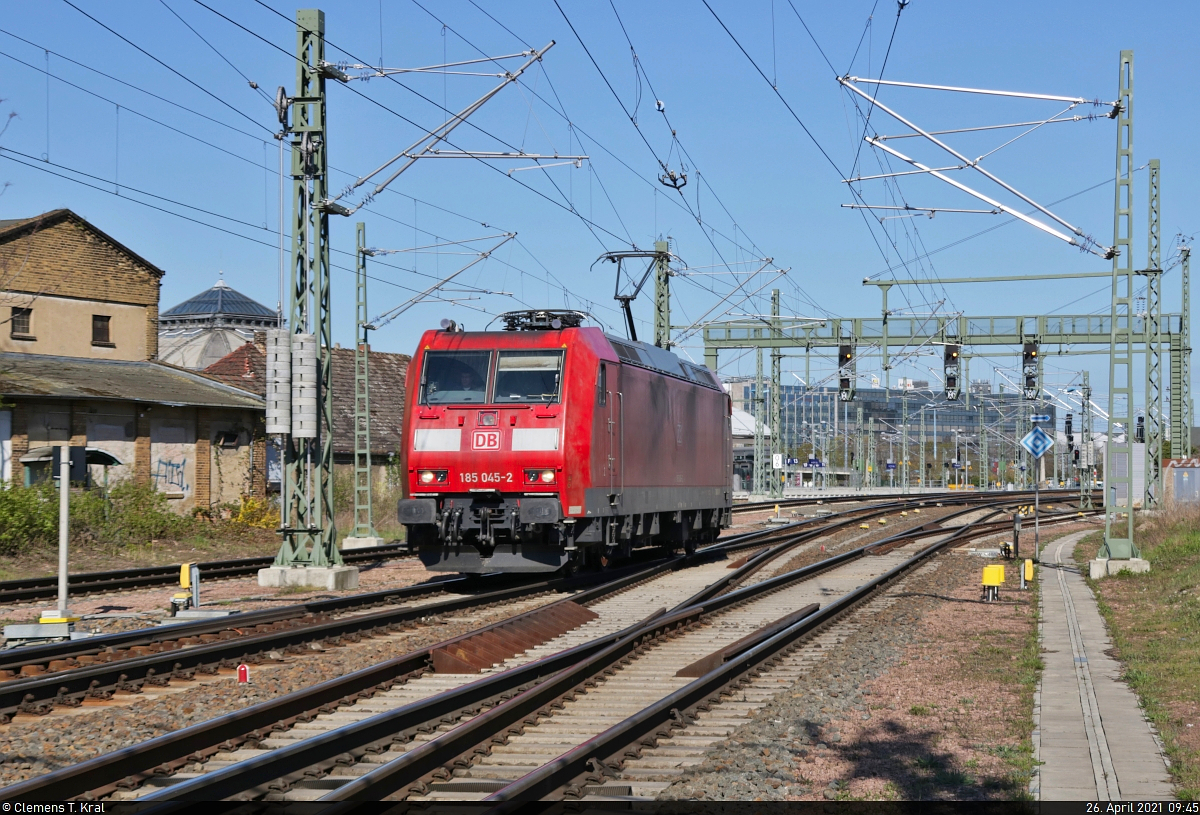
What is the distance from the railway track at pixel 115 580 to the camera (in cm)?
1783

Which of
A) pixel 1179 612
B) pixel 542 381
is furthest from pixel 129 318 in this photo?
pixel 1179 612

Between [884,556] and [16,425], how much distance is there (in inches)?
776

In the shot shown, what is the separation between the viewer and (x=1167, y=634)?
46.8 ft

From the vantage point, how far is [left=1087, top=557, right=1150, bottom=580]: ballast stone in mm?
21344

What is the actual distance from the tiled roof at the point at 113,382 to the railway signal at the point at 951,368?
2385 centimetres

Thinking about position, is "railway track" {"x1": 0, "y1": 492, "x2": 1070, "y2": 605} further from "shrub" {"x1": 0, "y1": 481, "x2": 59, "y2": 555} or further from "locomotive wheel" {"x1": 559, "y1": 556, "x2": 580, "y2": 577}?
"locomotive wheel" {"x1": 559, "y1": 556, "x2": 580, "y2": 577}

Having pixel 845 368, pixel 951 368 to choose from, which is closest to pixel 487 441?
pixel 951 368

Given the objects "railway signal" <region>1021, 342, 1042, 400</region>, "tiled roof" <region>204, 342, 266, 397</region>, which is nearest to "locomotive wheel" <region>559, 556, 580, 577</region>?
"tiled roof" <region>204, 342, 266, 397</region>

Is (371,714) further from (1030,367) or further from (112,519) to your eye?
(1030,367)

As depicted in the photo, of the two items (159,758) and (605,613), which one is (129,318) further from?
(159,758)

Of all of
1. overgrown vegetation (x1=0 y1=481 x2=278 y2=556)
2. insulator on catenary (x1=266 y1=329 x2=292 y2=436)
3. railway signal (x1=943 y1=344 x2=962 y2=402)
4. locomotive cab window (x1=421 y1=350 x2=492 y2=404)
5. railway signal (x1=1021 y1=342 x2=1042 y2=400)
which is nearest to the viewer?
locomotive cab window (x1=421 y1=350 x2=492 y2=404)

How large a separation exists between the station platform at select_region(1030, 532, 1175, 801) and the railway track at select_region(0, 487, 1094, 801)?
12.3 feet

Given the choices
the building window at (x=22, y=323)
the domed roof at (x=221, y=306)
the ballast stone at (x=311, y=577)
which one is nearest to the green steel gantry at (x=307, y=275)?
the ballast stone at (x=311, y=577)

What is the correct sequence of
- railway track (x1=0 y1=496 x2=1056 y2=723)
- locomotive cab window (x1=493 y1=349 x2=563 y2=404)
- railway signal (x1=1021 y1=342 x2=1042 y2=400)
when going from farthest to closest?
1. railway signal (x1=1021 y1=342 x2=1042 y2=400)
2. locomotive cab window (x1=493 y1=349 x2=563 y2=404)
3. railway track (x1=0 y1=496 x2=1056 y2=723)
